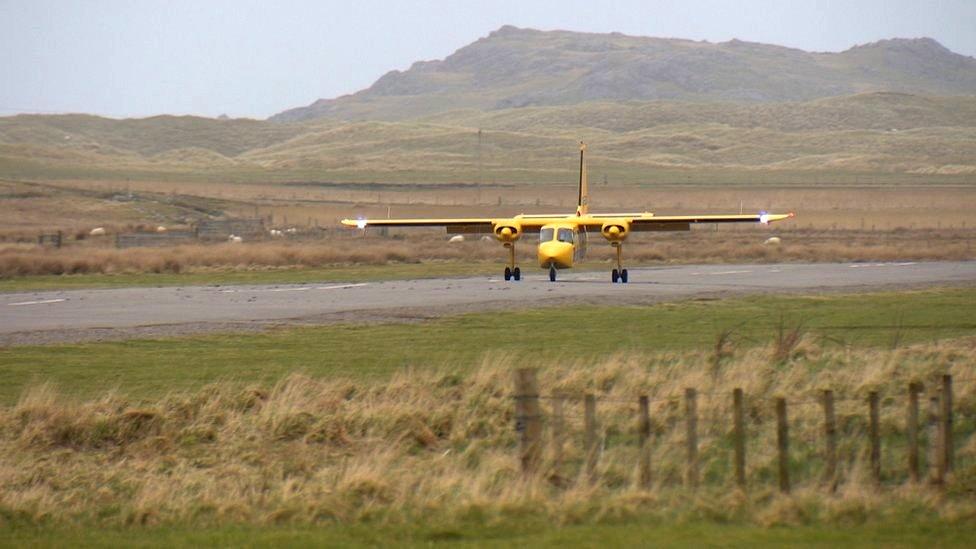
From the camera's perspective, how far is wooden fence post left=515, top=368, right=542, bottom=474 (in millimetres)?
10688

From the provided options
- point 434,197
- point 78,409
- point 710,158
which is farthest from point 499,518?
point 710,158

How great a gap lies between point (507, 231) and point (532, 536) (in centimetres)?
3404

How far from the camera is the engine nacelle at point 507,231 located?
43.6 meters

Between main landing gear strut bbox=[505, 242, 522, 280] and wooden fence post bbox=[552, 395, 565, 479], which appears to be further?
main landing gear strut bbox=[505, 242, 522, 280]

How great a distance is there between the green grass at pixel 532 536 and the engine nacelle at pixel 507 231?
3344 cm

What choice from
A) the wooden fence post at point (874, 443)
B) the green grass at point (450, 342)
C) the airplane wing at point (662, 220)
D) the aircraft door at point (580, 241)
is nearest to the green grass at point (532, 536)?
the wooden fence post at point (874, 443)

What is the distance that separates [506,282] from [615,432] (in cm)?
2762

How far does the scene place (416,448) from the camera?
1333 cm

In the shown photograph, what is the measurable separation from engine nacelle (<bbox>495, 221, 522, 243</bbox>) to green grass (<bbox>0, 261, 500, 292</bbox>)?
2791mm

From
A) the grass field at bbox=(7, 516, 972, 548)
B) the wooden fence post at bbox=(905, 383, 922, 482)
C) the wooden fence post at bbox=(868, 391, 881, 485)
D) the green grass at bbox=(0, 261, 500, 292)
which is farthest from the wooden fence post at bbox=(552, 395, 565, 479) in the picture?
the green grass at bbox=(0, 261, 500, 292)

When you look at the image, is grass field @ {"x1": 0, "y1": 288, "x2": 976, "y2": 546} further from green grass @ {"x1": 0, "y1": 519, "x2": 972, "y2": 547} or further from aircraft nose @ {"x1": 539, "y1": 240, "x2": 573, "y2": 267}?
aircraft nose @ {"x1": 539, "y1": 240, "x2": 573, "y2": 267}

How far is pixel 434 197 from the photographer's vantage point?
109562 millimetres

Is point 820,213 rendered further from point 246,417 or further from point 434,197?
point 246,417

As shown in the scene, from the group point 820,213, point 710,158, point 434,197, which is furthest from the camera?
point 710,158
